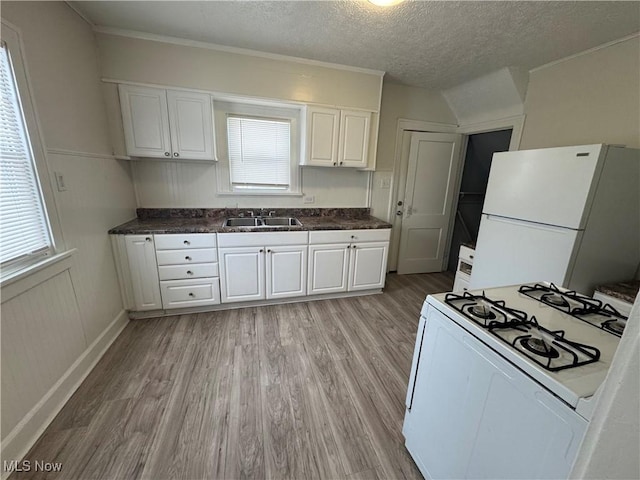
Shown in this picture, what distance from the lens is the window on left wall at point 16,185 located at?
1320 millimetres

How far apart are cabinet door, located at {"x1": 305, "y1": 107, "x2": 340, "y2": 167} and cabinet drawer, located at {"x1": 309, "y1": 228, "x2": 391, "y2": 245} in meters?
0.76

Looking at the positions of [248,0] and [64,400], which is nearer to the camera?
[64,400]

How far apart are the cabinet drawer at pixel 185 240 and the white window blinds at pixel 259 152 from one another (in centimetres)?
78

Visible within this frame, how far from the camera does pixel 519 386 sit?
0.80m

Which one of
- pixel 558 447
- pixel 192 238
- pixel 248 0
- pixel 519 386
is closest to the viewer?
pixel 558 447

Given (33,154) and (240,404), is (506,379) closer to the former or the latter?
(240,404)

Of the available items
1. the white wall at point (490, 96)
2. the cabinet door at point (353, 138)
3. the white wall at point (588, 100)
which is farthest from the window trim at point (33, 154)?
the white wall at point (588, 100)

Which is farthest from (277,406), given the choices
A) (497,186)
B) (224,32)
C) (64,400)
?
(224,32)

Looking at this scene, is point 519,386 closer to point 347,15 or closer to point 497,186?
point 497,186

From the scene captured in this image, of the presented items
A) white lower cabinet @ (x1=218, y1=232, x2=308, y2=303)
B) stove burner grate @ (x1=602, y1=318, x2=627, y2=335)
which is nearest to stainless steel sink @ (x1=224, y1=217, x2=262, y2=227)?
white lower cabinet @ (x1=218, y1=232, x2=308, y2=303)

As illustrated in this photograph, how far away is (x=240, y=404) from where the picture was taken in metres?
1.61

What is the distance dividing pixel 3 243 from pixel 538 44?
3818mm

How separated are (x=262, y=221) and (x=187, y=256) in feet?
2.88

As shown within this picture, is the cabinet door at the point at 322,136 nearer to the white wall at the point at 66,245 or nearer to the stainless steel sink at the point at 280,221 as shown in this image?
the stainless steel sink at the point at 280,221
